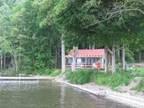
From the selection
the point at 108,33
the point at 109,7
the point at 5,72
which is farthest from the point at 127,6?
the point at 5,72

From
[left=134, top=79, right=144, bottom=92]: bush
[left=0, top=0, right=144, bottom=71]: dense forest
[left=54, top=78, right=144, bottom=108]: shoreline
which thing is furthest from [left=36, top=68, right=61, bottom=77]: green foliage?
[left=134, top=79, right=144, bottom=92]: bush

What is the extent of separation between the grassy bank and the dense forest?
2.72 m

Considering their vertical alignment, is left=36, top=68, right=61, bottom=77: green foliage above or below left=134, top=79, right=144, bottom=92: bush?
above

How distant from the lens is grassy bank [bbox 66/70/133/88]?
33125 millimetres

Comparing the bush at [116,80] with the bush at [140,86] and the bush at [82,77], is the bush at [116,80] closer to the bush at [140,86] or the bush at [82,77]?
the bush at [140,86]

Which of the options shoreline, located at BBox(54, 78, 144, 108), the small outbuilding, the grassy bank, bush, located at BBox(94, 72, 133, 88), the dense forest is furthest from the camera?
the small outbuilding

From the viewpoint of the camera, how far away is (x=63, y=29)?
1618 inches

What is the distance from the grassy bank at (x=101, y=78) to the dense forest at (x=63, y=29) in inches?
107

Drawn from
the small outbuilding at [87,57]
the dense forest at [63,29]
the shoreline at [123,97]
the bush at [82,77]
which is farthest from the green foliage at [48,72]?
the shoreline at [123,97]

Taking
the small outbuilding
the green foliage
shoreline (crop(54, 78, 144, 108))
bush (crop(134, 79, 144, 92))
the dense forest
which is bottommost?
shoreline (crop(54, 78, 144, 108))

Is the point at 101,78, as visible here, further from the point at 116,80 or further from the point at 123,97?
the point at 123,97

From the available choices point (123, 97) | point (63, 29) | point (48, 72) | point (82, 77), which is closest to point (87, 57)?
point (48, 72)

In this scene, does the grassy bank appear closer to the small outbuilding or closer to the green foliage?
the green foliage

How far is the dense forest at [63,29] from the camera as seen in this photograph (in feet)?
114
